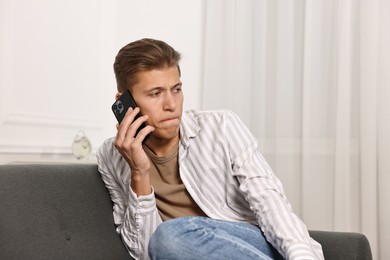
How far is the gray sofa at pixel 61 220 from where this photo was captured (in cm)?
→ 160

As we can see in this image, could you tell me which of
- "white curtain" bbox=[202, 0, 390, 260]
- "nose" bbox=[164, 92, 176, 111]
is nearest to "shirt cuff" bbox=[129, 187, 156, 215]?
"nose" bbox=[164, 92, 176, 111]

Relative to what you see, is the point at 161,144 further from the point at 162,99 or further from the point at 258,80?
the point at 258,80

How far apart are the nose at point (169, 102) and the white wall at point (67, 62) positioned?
45.7 inches

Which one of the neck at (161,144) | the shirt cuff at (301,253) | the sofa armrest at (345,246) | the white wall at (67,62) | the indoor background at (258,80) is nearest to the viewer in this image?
the shirt cuff at (301,253)

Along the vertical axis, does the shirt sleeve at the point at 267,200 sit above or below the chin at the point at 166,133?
below

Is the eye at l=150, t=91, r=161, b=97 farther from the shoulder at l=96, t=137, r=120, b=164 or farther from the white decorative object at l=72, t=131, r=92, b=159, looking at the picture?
the white decorative object at l=72, t=131, r=92, b=159

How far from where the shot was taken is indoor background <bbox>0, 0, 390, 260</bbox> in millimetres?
2863

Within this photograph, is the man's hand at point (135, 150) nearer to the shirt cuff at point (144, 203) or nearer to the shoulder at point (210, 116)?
the shirt cuff at point (144, 203)

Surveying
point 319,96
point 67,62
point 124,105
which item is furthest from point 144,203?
point 319,96

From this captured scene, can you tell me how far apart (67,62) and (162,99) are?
1.39 metres

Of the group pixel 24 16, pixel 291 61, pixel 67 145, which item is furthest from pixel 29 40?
pixel 291 61

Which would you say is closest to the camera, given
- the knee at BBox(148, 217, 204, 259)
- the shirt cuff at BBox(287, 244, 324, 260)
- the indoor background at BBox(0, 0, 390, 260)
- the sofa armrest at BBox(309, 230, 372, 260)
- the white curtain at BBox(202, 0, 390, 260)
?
the shirt cuff at BBox(287, 244, 324, 260)

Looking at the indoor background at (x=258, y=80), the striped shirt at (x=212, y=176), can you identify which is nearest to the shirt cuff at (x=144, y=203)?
the striped shirt at (x=212, y=176)

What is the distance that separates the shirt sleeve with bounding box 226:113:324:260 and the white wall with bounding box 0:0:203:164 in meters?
1.31
